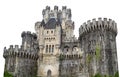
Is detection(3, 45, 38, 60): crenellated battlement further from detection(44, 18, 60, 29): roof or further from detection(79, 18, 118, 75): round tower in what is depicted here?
detection(79, 18, 118, 75): round tower

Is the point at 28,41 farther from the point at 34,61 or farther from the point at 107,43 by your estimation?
the point at 107,43

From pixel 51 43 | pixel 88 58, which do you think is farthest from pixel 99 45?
pixel 51 43

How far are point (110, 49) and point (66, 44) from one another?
13.2 metres

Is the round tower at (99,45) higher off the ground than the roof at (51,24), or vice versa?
the roof at (51,24)

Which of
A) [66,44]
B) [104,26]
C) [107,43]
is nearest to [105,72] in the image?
[107,43]

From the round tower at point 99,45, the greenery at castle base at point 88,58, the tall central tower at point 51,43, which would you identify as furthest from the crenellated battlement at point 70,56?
the greenery at castle base at point 88,58

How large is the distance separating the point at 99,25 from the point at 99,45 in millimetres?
4443

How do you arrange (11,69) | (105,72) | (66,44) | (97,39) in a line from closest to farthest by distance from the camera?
(105,72), (97,39), (11,69), (66,44)

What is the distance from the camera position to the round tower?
2153 inches

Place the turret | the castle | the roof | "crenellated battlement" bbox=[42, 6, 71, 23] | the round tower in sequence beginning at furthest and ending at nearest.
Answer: "crenellated battlement" bbox=[42, 6, 71, 23] → the roof → the turret → the castle → the round tower

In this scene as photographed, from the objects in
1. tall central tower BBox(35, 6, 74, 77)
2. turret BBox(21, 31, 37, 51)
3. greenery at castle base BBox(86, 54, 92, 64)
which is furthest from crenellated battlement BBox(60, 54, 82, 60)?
turret BBox(21, 31, 37, 51)

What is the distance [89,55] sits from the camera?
56.8m

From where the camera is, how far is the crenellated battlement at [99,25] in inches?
2295

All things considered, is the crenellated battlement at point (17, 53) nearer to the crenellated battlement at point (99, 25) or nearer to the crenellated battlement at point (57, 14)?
the crenellated battlement at point (99, 25)
